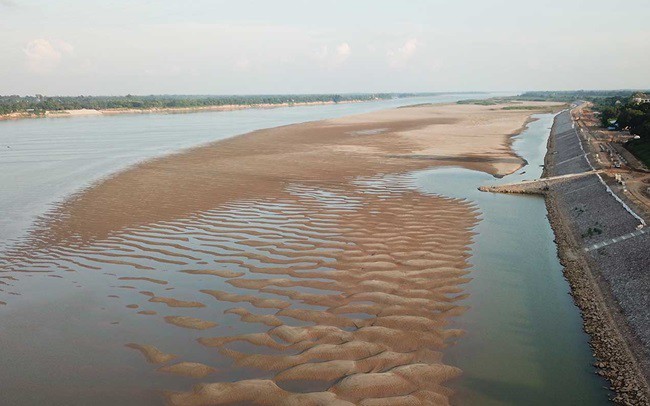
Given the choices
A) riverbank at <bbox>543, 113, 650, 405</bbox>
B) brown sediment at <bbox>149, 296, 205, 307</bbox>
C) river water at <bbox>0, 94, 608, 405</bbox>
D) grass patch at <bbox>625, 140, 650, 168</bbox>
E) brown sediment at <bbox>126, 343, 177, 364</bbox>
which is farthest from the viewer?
grass patch at <bbox>625, 140, 650, 168</bbox>

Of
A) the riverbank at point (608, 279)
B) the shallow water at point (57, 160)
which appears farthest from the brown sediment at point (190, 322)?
the shallow water at point (57, 160)

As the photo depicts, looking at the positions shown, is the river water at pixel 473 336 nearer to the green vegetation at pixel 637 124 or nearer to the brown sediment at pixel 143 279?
the brown sediment at pixel 143 279

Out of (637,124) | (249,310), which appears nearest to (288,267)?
(249,310)

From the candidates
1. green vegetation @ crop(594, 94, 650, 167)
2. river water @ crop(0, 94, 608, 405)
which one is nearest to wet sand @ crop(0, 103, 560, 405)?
river water @ crop(0, 94, 608, 405)

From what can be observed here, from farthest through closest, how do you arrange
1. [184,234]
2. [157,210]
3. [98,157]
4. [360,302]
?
[98,157], [157,210], [184,234], [360,302]

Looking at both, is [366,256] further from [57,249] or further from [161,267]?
[57,249]

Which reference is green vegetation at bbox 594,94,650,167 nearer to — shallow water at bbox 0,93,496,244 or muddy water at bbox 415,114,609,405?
muddy water at bbox 415,114,609,405

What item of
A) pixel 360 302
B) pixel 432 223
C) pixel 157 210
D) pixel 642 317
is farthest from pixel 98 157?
pixel 642 317
